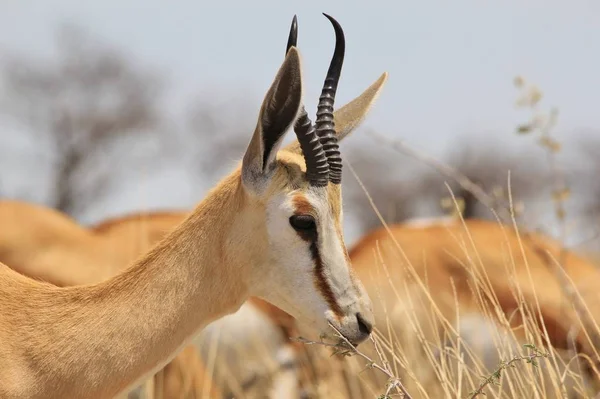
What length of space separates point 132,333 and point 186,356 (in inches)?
133

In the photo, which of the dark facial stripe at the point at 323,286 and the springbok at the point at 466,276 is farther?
the springbok at the point at 466,276

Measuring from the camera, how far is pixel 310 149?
14.4 feet

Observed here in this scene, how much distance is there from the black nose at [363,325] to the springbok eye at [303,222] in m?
0.41

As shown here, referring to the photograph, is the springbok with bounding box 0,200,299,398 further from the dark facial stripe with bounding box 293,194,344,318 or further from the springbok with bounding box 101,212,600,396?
the dark facial stripe with bounding box 293,194,344,318

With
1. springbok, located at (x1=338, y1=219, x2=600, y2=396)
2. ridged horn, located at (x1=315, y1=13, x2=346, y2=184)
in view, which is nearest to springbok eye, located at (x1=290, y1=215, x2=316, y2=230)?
ridged horn, located at (x1=315, y1=13, x2=346, y2=184)

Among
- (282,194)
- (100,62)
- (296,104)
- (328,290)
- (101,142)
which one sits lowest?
(328,290)

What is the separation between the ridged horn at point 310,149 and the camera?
14.4 feet

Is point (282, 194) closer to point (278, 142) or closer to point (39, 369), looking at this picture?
point (278, 142)

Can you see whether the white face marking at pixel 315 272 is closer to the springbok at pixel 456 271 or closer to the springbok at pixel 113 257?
the springbok at pixel 113 257

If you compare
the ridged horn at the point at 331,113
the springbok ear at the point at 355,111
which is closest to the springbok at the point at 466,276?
the springbok ear at the point at 355,111

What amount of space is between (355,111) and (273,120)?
0.83m

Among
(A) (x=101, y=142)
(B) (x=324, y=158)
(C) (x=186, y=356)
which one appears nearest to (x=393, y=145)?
(B) (x=324, y=158)

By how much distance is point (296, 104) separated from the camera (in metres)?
4.22

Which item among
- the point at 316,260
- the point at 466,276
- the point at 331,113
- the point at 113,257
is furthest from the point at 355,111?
the point at 113,257
